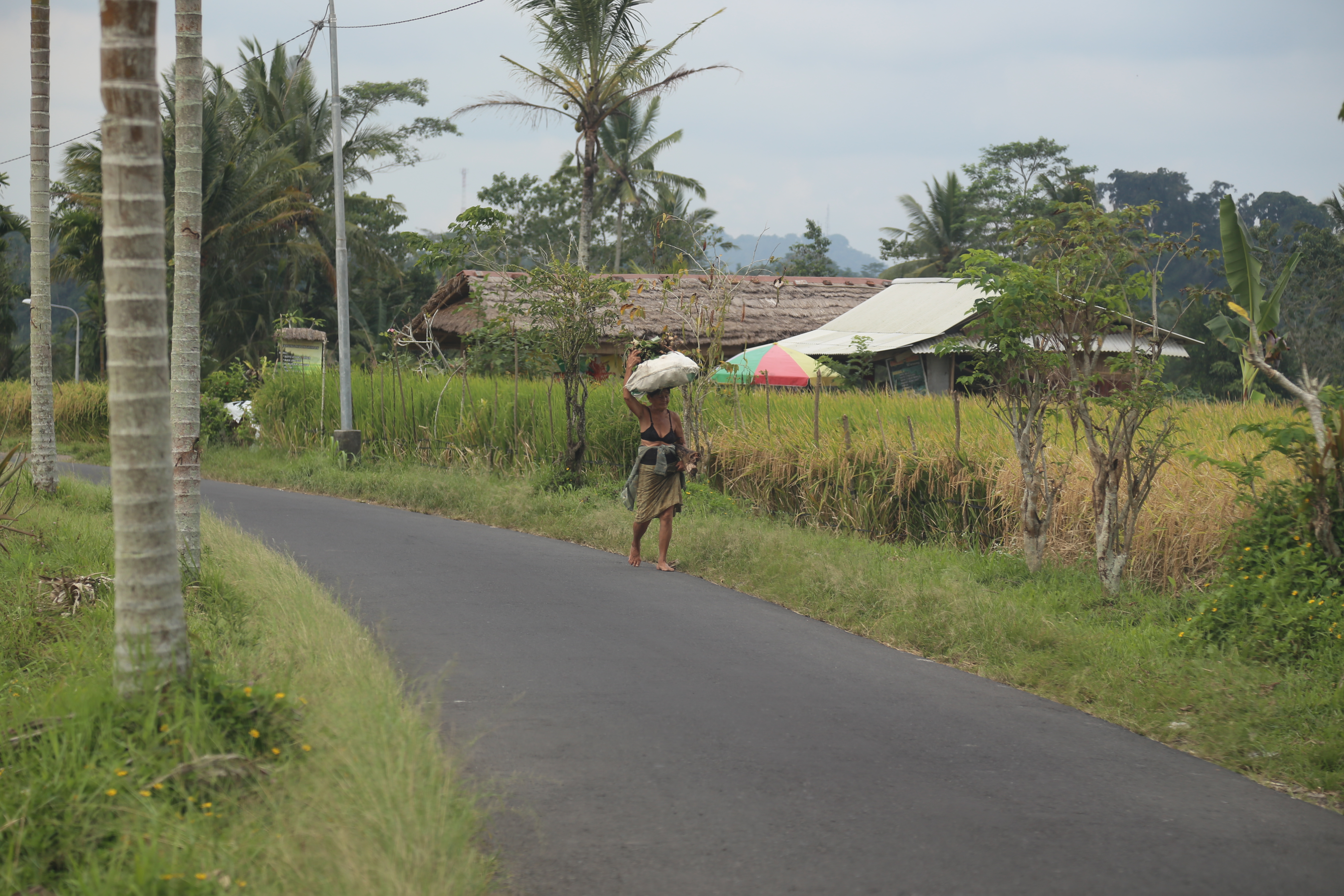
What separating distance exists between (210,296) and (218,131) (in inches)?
251

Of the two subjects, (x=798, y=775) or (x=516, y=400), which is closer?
(x=798, y=775)

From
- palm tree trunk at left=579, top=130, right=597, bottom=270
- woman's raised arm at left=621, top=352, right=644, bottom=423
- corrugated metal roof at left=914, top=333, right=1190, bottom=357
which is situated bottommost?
woman's raised arm at left=621, top=352, right=644, bottom=423

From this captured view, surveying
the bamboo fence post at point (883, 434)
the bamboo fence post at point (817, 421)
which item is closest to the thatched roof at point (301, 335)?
the bamboo fence post at point (817, 421)

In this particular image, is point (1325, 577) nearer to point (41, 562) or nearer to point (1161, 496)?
point (1161, 496)

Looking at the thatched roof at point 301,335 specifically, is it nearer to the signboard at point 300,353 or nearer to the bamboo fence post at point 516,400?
the signboard at point 300,353

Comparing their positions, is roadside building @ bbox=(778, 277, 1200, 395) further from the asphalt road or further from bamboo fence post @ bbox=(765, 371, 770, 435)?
the asphalt road

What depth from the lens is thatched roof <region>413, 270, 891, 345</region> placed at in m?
27.1

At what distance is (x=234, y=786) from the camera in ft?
13.3

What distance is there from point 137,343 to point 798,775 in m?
3.28

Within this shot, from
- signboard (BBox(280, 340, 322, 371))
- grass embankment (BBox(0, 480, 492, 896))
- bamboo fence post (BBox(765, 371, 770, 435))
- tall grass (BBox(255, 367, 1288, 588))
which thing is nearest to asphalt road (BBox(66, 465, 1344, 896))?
grass embankment (BBox(0, 480, 492, 896))

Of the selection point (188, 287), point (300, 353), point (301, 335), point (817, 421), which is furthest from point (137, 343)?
point (300, 353)

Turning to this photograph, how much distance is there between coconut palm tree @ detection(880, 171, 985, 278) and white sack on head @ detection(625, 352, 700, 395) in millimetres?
33293

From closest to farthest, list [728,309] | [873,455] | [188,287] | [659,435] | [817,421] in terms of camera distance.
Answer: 1. [188,287]
2. [659,435]
3. [873,455]
4. [817,421]
5. [728,309]

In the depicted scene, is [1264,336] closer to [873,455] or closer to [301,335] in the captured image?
[873,455]
